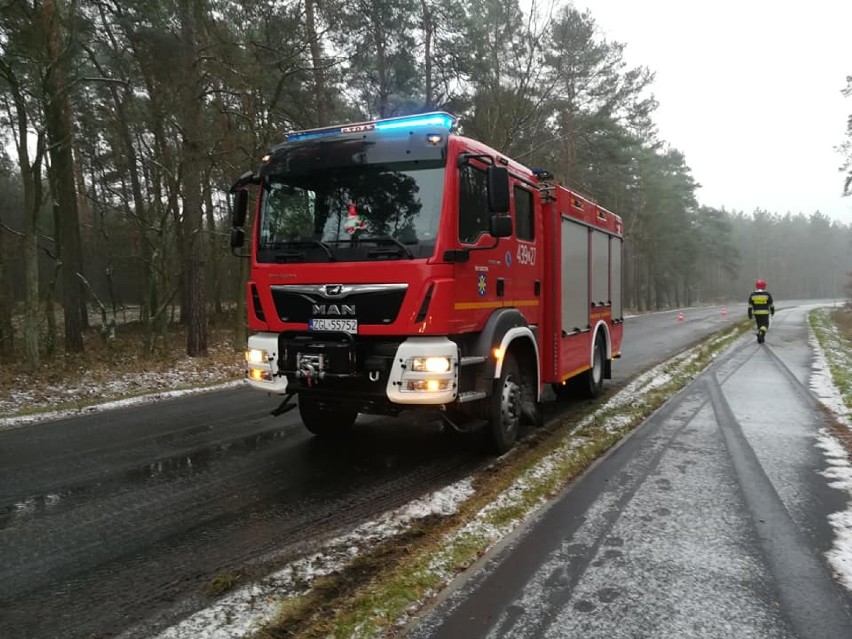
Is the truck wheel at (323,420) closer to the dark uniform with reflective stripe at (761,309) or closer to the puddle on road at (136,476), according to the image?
the puddle on road at (136,476)

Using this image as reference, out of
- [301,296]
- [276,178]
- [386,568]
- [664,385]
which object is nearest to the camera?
[386,568]

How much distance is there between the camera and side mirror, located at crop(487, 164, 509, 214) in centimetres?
482

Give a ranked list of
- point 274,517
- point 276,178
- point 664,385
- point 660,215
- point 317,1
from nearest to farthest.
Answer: point 274,517 < point 276,178 < point 664,385 < point 317,1 < point 660,215

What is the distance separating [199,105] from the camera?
511 inches

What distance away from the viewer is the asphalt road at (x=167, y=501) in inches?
121

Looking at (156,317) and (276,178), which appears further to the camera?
(156,317)

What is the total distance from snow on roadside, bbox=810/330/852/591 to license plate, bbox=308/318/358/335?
3659mm

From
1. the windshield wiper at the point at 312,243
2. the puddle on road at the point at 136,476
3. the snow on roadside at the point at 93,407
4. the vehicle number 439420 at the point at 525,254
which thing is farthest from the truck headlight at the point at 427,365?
the snow on roadside at the point at 93,407

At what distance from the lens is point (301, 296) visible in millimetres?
5078

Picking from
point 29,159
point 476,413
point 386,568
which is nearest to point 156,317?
point 29,159

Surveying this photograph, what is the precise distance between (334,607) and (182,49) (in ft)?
44.9

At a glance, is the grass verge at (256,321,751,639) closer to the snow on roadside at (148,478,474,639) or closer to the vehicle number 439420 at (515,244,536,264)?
the snow on roadside at (148,478,474,639)

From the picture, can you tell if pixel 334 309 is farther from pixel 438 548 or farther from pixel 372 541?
pixel 438 548

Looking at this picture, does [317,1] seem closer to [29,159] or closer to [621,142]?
[29,159]
